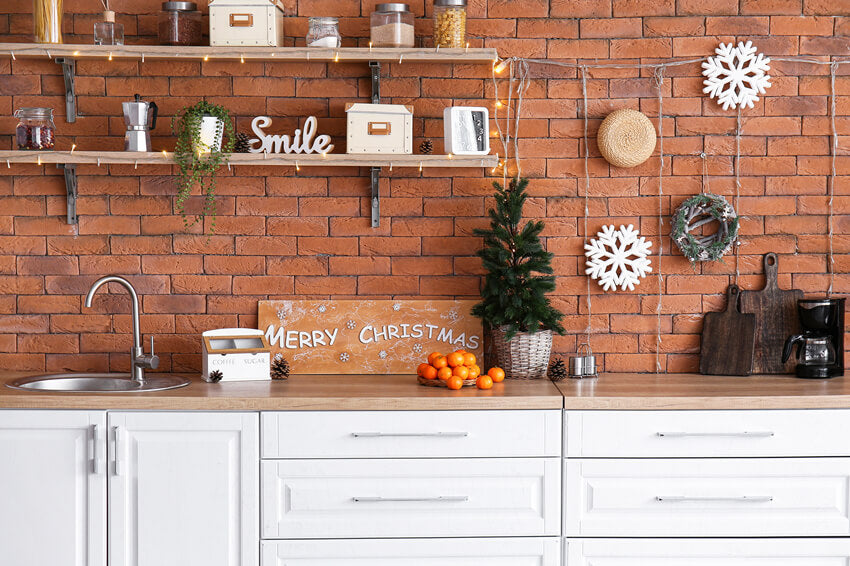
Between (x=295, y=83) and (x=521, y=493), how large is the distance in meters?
1.65

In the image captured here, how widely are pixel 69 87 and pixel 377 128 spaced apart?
1.14 meters

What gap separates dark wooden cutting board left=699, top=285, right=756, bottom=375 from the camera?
2840mm

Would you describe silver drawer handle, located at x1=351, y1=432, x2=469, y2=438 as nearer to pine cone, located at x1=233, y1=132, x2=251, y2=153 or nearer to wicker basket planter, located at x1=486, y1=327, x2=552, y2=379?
wicker basket planter, located at x1=486, y1=327, x2=552, y2=379

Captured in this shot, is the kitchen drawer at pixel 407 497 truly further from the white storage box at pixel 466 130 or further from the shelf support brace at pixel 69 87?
the shelf support brace at pixel 69 87

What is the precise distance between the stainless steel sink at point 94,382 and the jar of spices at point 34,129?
80 centimetres

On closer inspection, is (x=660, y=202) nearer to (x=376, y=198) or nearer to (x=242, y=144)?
(x=376, y=198)

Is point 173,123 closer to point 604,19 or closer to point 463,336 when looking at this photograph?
point 463,336

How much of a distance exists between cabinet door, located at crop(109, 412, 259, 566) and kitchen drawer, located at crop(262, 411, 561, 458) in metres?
0.11

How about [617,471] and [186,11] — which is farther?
[186,11]

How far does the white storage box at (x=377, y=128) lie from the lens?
2.67 meters

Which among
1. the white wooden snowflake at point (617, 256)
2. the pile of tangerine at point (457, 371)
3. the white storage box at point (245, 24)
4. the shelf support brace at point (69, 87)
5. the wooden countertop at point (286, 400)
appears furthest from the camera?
the white wooden snowflake at point (617, 256)

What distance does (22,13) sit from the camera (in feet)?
9.34

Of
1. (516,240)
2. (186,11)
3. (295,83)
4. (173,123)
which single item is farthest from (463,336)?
(186,11)

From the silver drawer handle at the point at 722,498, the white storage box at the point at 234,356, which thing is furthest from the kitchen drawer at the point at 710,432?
the white storage box at the point at 234,356
